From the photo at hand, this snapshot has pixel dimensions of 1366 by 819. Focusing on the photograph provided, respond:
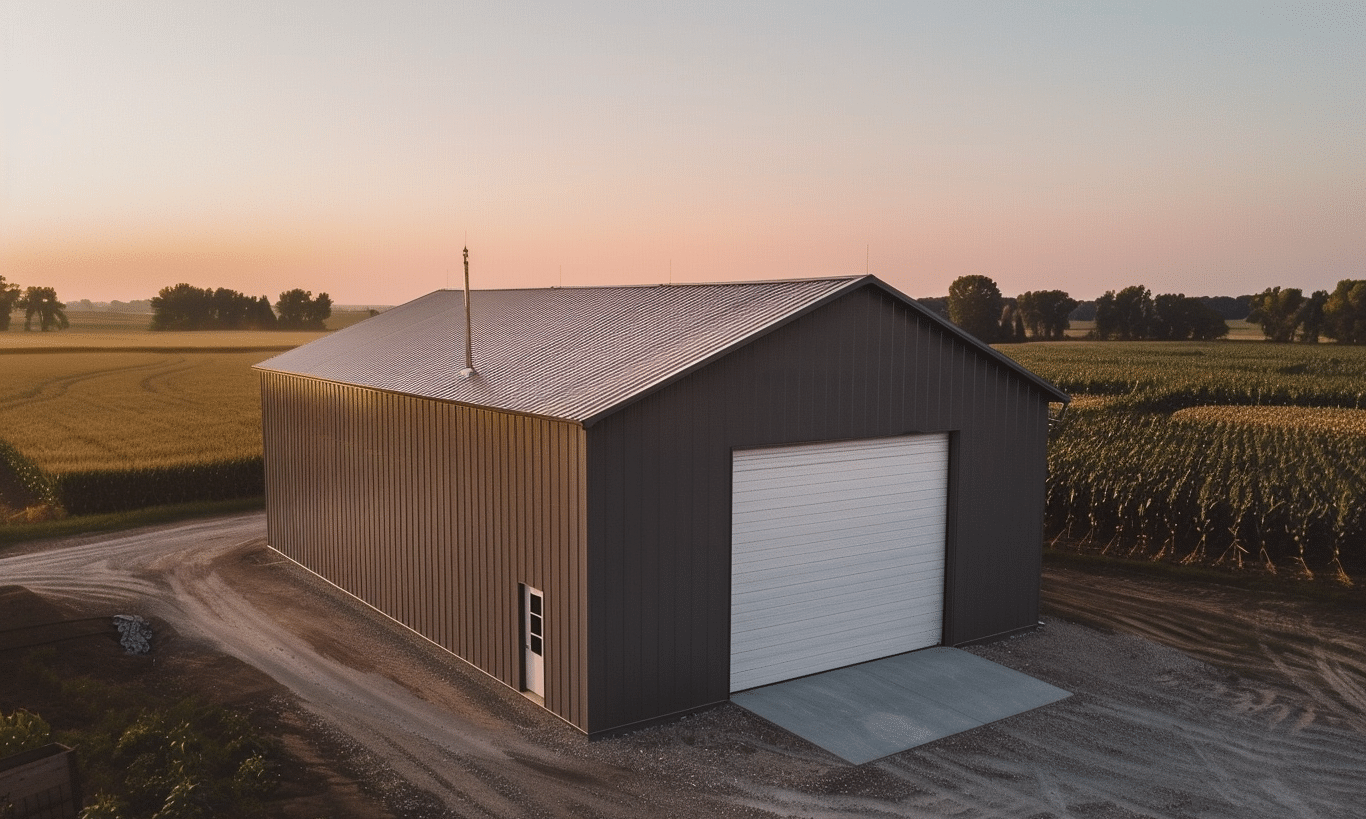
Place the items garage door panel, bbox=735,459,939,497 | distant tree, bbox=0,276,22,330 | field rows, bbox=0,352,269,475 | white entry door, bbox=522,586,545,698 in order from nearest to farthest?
white entry door, bbox=522,586,545,698
garage door panel, bbox=735,459,939,497
field rows, bbox=0,352,269,475
distant tree, bbox=0,276,22,330

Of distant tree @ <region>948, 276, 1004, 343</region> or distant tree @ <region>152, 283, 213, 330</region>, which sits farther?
distant tree @ <region>948, 276, 1004, 343</region>

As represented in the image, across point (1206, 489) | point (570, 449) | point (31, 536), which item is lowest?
point (31, 536)

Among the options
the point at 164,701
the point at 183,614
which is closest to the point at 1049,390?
the point at 164,701

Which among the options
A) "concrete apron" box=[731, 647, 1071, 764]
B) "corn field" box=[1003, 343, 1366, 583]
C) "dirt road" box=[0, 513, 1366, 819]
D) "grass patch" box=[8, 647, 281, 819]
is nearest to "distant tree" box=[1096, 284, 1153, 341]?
"corn field" box=[1003, 343, 1366, 583]

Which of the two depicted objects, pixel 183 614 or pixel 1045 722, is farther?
pixel 183 614

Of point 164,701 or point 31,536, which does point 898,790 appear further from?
point 31,536

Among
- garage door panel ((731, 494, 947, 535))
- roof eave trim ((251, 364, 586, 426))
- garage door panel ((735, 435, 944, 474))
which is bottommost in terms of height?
garage door panel ((731, 494, 947, 535))

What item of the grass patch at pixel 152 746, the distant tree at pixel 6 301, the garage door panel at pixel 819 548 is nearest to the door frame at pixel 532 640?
the garage door panel at pixel 819 548

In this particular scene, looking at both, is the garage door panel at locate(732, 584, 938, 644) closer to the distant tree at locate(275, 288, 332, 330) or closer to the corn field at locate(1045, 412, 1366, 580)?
the corn field at locate(1045, 412, 1366, 580)
